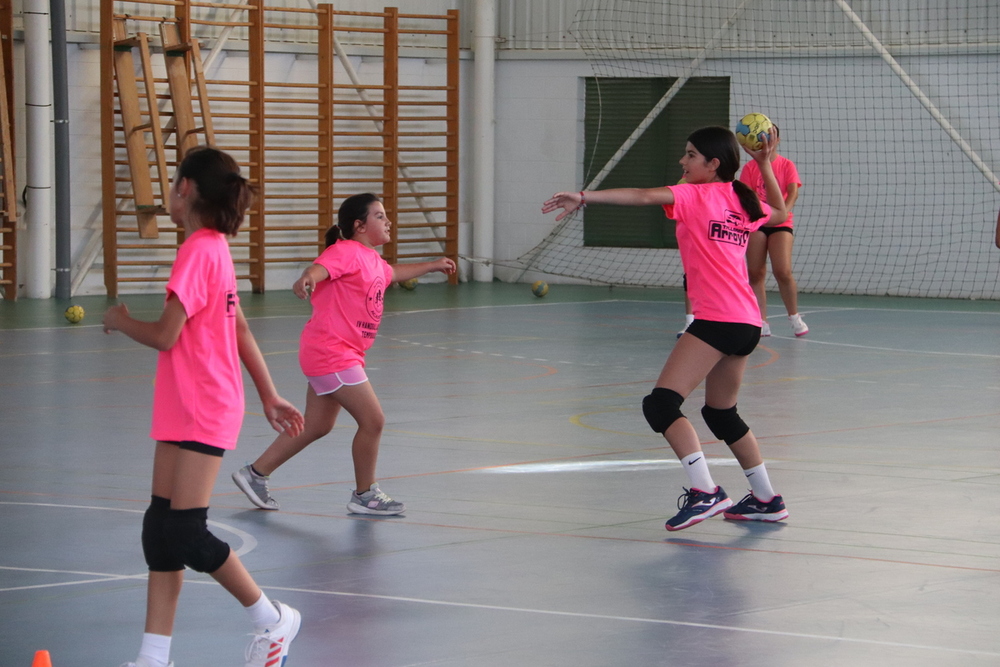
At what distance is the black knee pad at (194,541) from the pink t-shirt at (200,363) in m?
0.18

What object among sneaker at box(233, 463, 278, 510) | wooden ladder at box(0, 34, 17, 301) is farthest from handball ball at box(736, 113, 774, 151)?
wooden ladder at box(0, 34, 17, 301)

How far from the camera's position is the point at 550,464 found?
660cm

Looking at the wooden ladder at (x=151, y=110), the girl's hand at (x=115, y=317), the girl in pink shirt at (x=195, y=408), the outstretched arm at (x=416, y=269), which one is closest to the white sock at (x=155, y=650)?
the girl in pink shirt at (x=195, y=408)

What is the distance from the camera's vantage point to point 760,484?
5438 mm

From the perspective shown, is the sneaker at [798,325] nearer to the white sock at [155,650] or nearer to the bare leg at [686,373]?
the bare leg at [686,373]

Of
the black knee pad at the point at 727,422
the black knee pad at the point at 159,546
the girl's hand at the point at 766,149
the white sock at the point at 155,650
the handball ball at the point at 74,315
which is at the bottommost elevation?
the handball ball at the point at 74,315

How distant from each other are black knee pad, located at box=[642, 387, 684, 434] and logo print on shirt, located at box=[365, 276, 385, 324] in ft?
3.61

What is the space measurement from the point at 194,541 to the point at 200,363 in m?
0.42

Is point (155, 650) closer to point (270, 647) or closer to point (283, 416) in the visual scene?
point (270, 647)

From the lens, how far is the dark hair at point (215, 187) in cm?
361

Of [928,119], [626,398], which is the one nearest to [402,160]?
[928,119]

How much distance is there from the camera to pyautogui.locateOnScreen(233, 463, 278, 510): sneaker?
5.62 m

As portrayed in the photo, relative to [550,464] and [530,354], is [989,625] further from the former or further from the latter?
[530,354]

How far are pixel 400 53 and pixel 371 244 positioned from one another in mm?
13404
